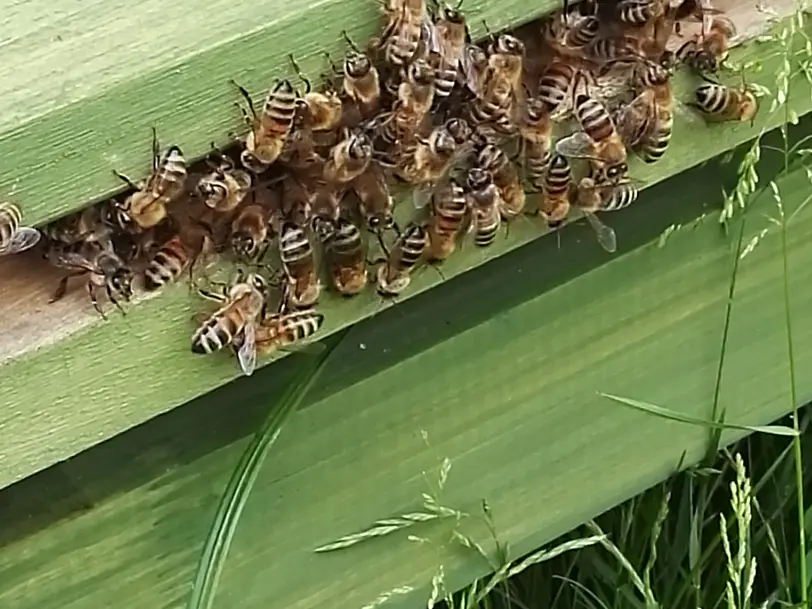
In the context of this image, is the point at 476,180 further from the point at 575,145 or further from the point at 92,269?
the point at 92,269

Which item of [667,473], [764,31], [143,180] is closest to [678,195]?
[764,31]

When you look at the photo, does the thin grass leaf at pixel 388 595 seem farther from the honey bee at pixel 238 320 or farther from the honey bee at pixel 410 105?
the honey bee at pixel 410 105

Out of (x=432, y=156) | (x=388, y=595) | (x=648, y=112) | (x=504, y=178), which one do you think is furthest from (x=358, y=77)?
(x=388, y=595)

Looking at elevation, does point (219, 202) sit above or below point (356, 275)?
above

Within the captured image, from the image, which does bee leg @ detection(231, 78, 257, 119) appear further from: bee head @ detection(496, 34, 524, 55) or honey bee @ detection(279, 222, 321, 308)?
bee head @ detection(496, 34, 524, 55)

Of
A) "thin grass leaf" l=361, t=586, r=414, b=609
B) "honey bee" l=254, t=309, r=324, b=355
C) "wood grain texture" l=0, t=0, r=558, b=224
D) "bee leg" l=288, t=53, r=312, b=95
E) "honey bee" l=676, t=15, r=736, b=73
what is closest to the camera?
"wood grain texture" l=0, t=0, r=558, b=224

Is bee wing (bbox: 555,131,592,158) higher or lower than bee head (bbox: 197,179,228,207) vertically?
lower

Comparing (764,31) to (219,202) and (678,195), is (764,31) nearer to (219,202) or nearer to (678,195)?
(678,195)

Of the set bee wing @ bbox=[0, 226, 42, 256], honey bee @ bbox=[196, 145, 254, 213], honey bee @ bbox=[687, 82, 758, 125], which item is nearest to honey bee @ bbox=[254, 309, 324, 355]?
honey bee @ bbox=[196, 145, 254, 213]
